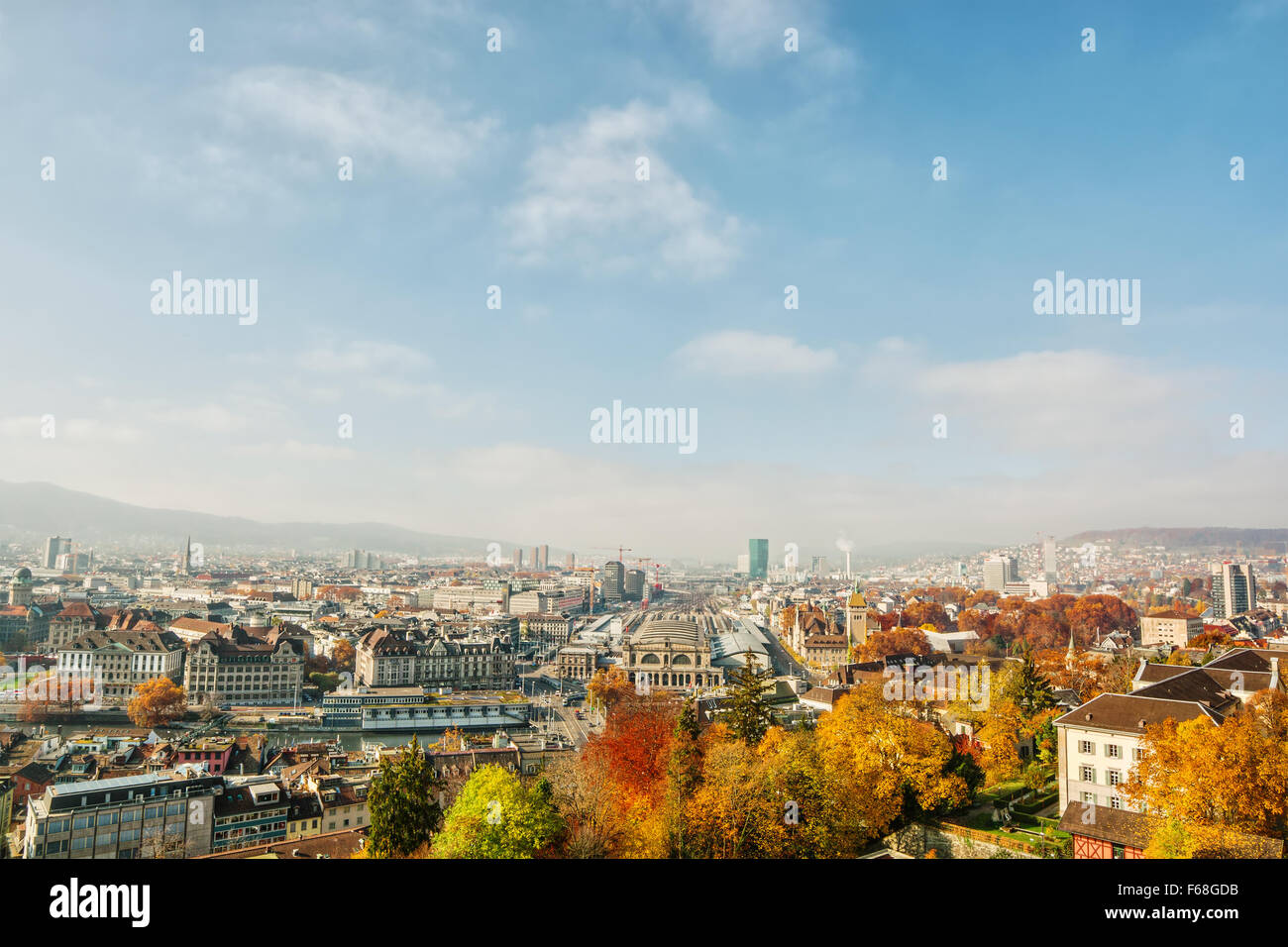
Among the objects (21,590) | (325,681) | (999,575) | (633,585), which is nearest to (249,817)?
(325,681)

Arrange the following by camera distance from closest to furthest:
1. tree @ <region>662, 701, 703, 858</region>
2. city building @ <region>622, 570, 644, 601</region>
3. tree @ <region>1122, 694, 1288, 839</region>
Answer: tree @ <region>1122, 694, 1288, 839</region> → tree @ <region>662, 701, 703, 858</region> → city building @ <region>622, 570, 644, 601</region>

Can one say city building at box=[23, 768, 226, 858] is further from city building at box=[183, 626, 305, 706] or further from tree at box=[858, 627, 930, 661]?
tree at box=[858, 627, 930, 661]

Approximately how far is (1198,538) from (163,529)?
108969 millimetres

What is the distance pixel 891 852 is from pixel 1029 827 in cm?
216

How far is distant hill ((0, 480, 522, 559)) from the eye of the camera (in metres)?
67.9

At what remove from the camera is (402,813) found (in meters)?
9.05

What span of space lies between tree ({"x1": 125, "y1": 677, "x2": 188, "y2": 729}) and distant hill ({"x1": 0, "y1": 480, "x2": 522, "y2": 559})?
52007 millimetres

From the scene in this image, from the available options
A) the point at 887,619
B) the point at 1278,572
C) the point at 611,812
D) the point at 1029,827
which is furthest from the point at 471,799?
the point at 1278,572

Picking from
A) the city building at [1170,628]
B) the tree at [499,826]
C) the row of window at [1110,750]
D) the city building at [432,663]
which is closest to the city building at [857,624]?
the city building at [1170,628]

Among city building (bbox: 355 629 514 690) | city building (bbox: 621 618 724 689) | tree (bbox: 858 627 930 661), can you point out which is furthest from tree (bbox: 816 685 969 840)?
city building (bbox: 355 629 514 690)

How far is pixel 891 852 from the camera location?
9.06 m

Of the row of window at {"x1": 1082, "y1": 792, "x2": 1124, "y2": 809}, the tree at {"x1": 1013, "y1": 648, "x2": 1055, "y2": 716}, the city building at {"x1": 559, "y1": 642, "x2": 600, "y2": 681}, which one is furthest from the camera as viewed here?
the city building at {"x1": 559, "y1": 642, "x2": 600, "y2": 681}

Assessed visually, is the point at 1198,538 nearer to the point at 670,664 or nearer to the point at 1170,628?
the point at 1170,628

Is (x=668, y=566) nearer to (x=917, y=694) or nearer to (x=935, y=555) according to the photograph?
(x=935, y=555)
